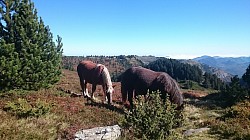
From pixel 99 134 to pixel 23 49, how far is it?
8941 millimetres

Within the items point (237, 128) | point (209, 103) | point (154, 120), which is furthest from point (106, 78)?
point (209, 103)

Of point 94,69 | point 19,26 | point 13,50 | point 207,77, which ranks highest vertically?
point 19,26

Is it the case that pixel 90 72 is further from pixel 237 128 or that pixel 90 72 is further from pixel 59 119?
pixel 237 128

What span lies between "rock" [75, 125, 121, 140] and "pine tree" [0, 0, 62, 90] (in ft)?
23.6

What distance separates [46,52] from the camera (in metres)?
20.8

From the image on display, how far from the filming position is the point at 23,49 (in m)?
18.2

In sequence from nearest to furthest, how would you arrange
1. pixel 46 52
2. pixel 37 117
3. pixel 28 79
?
pixel 37 117, pixel 28 79, pixel 46 52

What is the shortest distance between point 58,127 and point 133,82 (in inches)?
313

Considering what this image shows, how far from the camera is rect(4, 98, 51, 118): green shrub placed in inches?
560

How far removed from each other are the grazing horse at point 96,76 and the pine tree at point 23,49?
11.1ft

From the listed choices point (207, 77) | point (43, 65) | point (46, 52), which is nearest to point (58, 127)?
point (43, 65)

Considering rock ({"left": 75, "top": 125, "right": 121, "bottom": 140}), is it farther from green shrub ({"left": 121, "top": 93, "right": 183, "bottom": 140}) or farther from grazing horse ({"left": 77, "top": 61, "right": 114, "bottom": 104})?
grazing horse ({"left": 77, "top": 61, "right": 114, "bottom": 104})

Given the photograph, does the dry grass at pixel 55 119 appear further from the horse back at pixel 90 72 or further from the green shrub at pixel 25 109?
the horse back at pixel 90 72

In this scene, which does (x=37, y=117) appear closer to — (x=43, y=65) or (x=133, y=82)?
(x=43, y=65)
